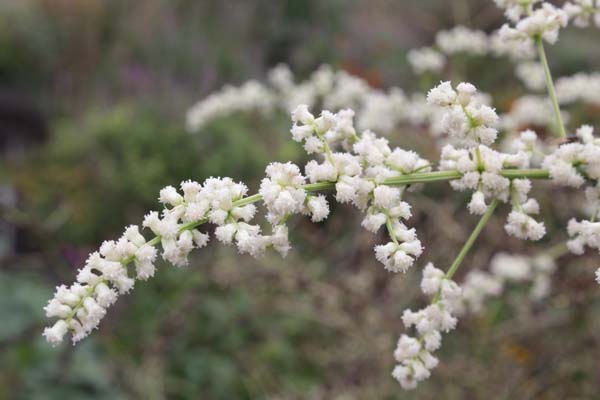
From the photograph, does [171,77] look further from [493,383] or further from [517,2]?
[517,2]

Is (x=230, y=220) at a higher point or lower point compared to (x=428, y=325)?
higher

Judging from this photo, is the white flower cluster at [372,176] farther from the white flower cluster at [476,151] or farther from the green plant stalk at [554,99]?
the green plant stalk at [554,99]

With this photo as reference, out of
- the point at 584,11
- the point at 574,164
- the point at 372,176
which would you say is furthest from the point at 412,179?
the point at 584,11

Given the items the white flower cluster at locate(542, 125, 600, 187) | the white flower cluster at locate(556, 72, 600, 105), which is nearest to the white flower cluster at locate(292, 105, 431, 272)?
the white flower cluster at locate(542, 125, 600, 187)

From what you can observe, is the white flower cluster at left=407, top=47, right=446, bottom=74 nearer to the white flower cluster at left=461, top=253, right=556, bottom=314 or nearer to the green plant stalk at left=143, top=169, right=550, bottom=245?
the white flower cluster at left=461, top=253, right=556, bottom=314

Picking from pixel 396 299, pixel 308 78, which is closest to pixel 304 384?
pixel 396 299

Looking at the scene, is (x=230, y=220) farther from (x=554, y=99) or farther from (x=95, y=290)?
(x=554, y=99)
